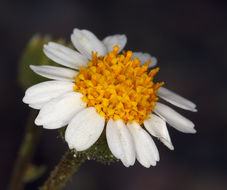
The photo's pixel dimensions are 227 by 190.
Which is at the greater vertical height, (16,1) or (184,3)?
(16,1)

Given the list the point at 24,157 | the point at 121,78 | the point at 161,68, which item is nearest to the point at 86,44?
the point at 121,78

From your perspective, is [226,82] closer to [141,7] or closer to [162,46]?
[162,46]

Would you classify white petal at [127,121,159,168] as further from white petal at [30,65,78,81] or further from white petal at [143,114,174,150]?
white petal at [30,65,78,81]

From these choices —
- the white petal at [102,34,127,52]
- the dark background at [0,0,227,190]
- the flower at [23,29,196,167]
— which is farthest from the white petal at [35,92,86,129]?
the dark background at [0,0,227,190]

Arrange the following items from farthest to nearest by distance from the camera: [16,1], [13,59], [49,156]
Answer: [16,1]
[13,59]
[49,156]

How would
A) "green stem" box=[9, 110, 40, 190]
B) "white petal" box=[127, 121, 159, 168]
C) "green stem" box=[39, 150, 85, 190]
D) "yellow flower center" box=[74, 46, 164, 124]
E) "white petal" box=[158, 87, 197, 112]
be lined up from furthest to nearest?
"green stem" box=[9, 110, 40, 190], "white petal" box=[158, 87, 197, 112], "green stem" box=[39, 150, 85, 190], "yellow flower center" box=[74, 46, 164, 124], "white petal" box=[127, 121, 159, 168]

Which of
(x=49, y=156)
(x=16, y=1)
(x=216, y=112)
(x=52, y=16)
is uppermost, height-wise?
(x=16, y=1)

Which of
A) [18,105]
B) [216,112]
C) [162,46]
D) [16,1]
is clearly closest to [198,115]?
[216,112]
